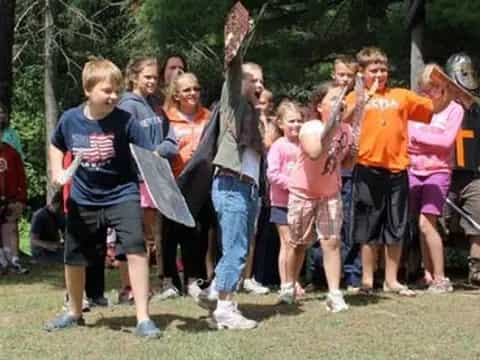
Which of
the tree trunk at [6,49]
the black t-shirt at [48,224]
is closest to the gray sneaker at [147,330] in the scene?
the black t-shirt at [48,224]

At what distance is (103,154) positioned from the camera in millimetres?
5547

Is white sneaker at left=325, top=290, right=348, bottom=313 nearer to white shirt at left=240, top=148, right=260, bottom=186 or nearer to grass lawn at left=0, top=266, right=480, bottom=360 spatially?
grass lawn at left=0, top=266, right=480, bottom=360

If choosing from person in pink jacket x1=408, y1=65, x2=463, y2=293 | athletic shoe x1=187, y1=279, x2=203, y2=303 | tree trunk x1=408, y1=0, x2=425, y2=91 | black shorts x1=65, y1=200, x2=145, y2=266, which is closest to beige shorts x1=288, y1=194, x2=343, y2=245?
athletic shoe x1=187, y1=279, x2=203, y2=303

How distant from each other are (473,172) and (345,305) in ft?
7.55

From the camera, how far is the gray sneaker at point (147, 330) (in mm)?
5375

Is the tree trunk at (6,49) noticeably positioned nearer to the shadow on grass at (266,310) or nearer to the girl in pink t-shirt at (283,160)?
the girl in pink t-shirt at (283,160)

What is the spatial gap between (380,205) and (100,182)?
2401mm

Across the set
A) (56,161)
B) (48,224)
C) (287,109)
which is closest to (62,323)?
(56,161)

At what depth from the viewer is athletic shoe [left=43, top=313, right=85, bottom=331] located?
5707 mm

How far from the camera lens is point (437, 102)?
750cm

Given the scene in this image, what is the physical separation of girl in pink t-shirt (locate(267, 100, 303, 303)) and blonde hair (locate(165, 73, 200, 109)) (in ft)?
2.48

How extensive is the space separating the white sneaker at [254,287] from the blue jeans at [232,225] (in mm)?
1625

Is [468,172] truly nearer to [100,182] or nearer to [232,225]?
[232,225]

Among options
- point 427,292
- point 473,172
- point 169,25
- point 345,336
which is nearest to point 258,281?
point 427,292
